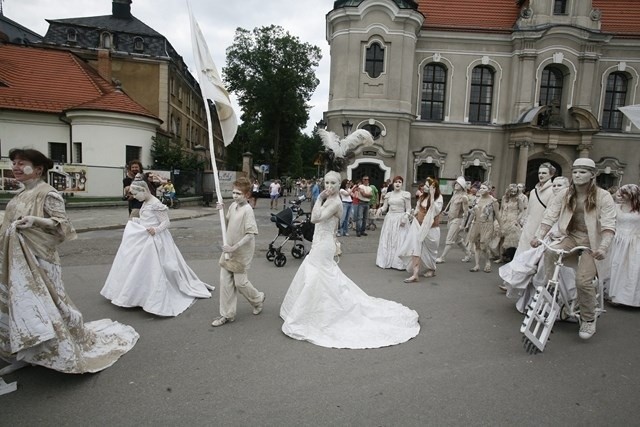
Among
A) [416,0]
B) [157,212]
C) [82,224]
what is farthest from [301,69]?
[157,212]

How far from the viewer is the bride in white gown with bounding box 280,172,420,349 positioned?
4.52 metres

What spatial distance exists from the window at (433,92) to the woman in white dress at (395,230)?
16.8 m

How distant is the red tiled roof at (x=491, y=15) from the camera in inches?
916

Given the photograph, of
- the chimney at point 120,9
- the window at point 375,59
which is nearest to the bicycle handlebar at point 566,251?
the window at point 375,59

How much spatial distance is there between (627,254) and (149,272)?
7055 mm

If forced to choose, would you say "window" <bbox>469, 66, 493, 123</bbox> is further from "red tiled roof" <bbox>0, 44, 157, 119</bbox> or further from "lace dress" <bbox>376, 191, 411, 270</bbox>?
"red tiled roof" <bbox>0, 44, 157, 119</bbox>

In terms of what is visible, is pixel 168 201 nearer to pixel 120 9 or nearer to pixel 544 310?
pixel 544 310

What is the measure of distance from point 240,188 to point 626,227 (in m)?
5.99

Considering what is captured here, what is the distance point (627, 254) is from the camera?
20.2 feet

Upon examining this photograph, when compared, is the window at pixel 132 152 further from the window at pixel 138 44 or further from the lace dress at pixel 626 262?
the lace dress at pixel 626 262

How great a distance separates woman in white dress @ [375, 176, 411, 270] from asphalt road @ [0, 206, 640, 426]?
2754mm

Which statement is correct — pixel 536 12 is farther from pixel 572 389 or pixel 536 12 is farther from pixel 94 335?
pixel 94 335

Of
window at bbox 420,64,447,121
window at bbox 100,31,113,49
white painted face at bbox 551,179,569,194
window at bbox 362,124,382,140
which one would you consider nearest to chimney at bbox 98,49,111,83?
window at bbox 100,31,113,49

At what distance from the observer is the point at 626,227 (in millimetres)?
6297
